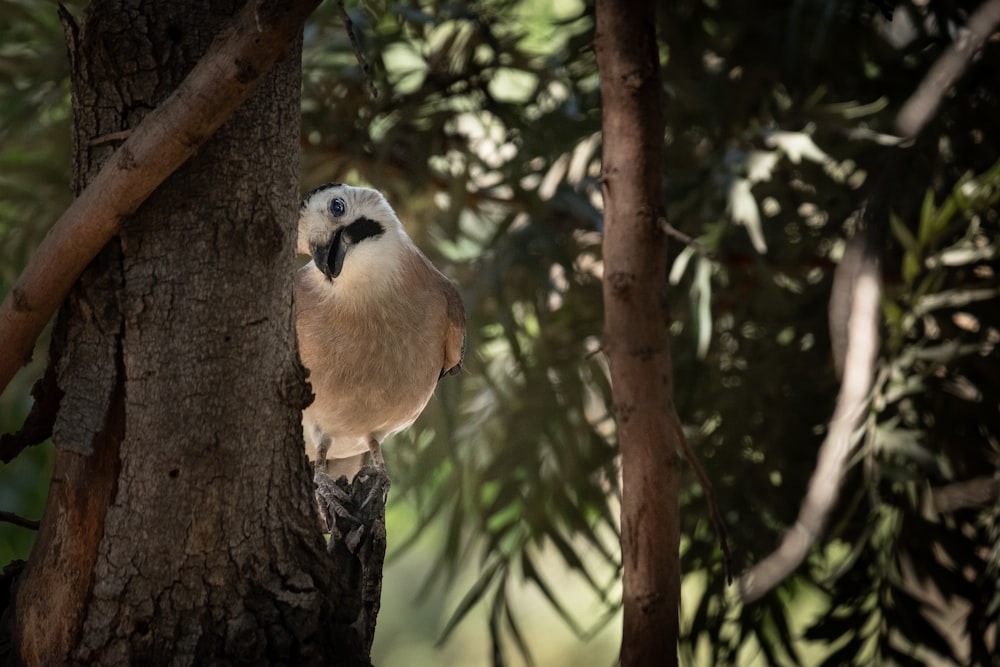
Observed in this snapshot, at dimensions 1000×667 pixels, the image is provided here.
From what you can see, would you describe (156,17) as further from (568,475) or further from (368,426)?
(568,475)

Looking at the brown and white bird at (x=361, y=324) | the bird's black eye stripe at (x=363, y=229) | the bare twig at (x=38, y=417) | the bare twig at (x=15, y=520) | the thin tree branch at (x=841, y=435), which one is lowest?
the thin tree branch at (x=841, y=435)

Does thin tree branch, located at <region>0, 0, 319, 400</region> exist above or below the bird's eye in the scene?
below

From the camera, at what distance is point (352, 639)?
3.83 ft

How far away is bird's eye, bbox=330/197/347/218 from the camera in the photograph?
144 cm

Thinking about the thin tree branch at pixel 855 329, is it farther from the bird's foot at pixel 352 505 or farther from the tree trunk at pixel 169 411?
the tree trunk at pixel 169 411

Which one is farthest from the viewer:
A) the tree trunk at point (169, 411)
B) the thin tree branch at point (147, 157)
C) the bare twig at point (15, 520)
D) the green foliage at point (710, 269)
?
the green foliage at point (710, 269)

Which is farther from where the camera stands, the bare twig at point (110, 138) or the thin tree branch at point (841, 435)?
the thin tree branch at point (841, 435)

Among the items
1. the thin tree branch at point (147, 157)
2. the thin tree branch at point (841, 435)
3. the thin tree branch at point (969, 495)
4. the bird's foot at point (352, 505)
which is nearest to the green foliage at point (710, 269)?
the thin tree branch at point (969, 495)

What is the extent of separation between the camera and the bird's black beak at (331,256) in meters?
1.43

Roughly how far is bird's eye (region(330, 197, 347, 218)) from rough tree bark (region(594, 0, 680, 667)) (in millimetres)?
334

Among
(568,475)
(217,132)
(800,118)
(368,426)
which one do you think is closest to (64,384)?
A: (217,132)

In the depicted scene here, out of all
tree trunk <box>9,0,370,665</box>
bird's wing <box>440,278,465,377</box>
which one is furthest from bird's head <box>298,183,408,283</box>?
tree trunk <box>9,0,370,665</box>

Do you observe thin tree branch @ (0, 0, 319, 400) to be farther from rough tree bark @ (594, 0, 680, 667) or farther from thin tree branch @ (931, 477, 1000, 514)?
thin tree branch @ (931, 477, 1000, 514)

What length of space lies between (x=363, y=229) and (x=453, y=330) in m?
0.26
